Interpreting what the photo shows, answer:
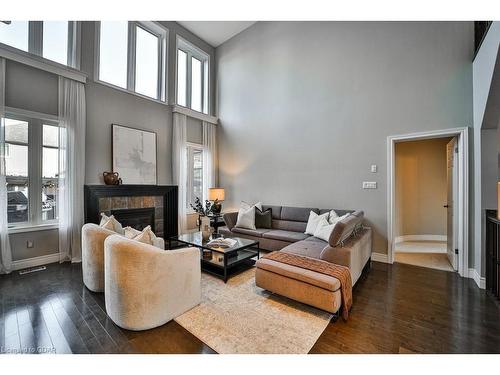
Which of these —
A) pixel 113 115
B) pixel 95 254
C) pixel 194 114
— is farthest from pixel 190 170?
pixel 95 254

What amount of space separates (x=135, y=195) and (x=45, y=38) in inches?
114

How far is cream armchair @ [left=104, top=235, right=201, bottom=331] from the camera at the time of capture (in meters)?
1.82

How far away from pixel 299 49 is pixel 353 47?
1143 mm

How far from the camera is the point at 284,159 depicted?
16.0ft

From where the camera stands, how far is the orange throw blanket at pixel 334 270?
207 cm

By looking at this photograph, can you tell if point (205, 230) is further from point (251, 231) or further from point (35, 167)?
point (35, 167)

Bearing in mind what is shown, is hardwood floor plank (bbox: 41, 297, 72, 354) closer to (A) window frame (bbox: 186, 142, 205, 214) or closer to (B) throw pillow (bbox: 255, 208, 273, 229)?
(B) throw pillow (bbox: 255, 208, 273, 229)

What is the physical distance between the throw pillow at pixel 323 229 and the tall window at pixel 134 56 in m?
4.46

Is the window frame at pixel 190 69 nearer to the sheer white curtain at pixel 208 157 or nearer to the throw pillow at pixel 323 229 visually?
the sheer white curtain at pixel 208 157

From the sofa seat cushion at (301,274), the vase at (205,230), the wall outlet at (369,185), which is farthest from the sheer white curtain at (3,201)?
the wall outlet at (369,185)

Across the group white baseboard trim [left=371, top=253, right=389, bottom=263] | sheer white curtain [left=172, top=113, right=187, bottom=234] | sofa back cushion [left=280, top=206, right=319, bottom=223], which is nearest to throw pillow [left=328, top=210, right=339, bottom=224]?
sofa back cushion [left=280, top=206, right=319, bottom=223]

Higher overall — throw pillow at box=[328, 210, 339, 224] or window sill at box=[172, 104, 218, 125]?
window sill at box=[172, 104, 218, 125]

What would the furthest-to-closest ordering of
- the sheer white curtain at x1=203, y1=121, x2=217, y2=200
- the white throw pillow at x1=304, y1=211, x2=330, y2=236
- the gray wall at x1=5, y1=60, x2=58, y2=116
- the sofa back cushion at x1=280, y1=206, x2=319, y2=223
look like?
1. the sheer white curtain at x1=203, y1=121, x2=217, y2=200
2. the sofa back cushion at x1=280, y1=206, x2=319, y2=223
3. the white throw pillow at x1=304, y1=211, x2=330, y2=236
4. the gray wall at x1=5, y1=60, x2=58, y2=116

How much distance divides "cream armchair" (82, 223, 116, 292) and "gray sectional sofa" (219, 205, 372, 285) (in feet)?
7.28
